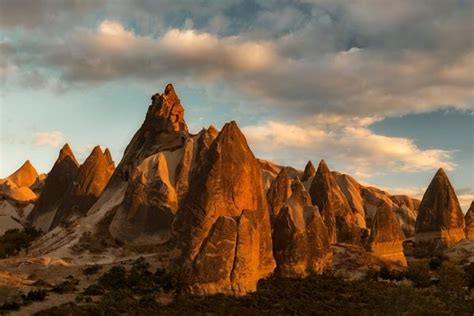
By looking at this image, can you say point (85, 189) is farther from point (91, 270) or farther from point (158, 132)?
point (91, 270)

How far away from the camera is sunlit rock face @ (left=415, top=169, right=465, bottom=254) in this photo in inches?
2404

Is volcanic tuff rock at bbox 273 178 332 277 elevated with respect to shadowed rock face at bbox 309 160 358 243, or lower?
lower

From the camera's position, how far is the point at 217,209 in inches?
1380

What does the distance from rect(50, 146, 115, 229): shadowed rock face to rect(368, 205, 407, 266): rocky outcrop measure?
27.3m

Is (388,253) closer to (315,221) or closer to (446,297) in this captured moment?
(315,221)

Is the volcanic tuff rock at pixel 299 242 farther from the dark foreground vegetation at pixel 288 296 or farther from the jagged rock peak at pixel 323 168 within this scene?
the jagged rock peak at pixel 323 168

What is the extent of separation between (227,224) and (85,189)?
29.5 metres

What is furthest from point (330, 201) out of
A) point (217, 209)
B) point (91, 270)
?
point (91, 270)

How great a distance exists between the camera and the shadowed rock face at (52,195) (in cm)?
6288

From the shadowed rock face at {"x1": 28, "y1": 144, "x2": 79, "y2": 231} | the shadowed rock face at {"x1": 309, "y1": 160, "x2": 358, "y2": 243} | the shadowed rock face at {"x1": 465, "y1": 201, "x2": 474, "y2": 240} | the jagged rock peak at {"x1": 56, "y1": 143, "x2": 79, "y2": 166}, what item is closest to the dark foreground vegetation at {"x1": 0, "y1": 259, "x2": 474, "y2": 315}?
the shadowed rock face at {"x1": 309, "y1": 160, "x2": 358, "y2": 243}

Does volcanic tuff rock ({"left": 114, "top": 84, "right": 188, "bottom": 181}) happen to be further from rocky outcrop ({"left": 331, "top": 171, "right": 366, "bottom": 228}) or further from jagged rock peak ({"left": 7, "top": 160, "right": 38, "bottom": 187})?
jagged rock peak ({"left": 7, "top": 160, "right": 38, "bottom": 187})

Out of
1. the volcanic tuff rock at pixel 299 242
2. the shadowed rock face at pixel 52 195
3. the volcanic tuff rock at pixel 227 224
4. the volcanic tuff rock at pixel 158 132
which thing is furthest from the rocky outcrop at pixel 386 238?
the shadowed rock face at pixel 52 195

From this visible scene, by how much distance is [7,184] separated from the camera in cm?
8819

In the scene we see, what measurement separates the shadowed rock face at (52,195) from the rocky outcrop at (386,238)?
104 ft
